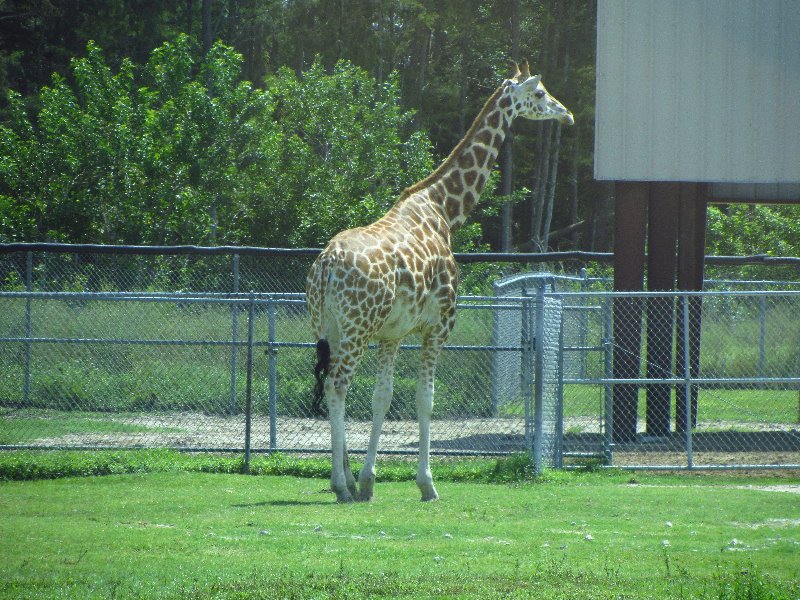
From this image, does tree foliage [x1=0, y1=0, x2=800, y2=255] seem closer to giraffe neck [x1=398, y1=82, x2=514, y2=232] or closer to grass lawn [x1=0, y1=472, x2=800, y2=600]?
giraffe neck [x1=398, y1=82, x2=514, y2=232]

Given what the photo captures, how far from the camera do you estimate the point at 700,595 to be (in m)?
4.79

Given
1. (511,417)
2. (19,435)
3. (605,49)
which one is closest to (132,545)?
(19,435)

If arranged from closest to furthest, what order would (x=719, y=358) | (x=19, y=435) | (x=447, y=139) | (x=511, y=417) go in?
(x=19, y=435), (x=511, y=417), (x=719, y=358), (x=447, y=139)

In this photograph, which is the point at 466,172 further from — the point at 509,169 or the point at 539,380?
the point at 509,169

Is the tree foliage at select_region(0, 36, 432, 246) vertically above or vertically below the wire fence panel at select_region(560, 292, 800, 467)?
above

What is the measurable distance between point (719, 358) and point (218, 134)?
13210 millimetres

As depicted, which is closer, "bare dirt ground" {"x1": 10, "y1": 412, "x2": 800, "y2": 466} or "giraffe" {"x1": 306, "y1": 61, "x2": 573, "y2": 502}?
"giraffe" {"x1": 306, "y1": 61, "x2": 573, "y2": 502}

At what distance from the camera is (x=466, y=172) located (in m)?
9.73

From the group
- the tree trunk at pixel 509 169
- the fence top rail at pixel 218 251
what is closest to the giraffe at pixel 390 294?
the fence top rail at pixel 218 251

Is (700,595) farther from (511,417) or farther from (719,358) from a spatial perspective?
(719,358)

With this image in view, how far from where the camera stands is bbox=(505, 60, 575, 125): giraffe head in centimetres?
1007

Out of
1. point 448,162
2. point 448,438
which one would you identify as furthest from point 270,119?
point 448,162

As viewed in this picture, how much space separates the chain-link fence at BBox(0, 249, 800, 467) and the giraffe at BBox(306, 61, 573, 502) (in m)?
1.20

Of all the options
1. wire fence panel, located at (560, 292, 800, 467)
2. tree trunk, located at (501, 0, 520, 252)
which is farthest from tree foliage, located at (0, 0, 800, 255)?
wire fence panel, located at (560, 292, 800, 467)
